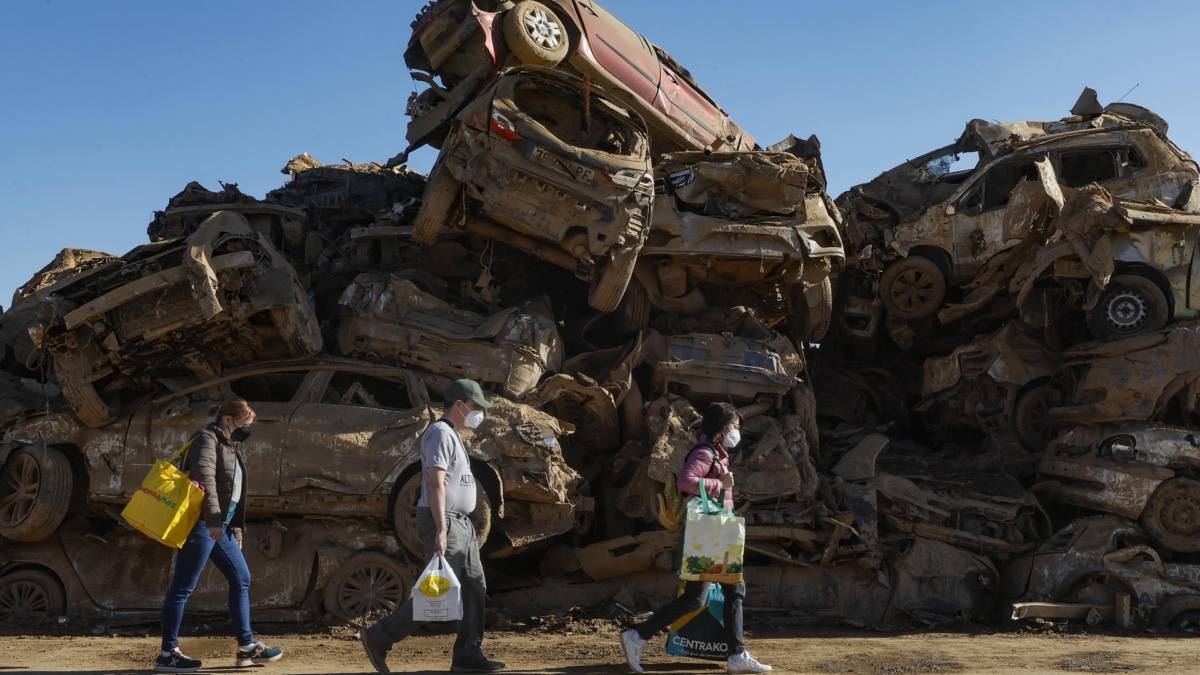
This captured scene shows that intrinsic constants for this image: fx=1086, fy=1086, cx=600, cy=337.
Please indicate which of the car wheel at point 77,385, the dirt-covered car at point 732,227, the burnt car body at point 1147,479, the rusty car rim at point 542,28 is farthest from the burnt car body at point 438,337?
the burnt car body at point 1147,479

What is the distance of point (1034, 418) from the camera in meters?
12.2

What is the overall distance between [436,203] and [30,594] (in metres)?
4.68

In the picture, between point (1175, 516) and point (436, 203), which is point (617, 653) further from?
point (1175, 516)

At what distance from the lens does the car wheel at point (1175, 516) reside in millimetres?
9781

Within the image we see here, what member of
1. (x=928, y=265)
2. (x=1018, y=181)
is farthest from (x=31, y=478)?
(x=1018, y=181)

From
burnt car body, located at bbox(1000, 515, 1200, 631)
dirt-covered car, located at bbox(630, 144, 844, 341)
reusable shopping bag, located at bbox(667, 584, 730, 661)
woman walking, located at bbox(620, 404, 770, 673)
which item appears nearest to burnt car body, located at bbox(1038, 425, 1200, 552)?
burnt car body, located at bbox(1000, 515, 1200, 631)

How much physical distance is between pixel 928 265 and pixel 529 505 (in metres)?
6.54

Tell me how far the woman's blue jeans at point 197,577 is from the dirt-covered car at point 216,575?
2220mm

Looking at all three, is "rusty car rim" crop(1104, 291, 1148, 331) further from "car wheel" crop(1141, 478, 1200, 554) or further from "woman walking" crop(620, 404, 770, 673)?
"woman walking" crop(620, 404, 770, 673)

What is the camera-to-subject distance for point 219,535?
6.17 m

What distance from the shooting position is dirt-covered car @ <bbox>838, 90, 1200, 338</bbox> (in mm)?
12641

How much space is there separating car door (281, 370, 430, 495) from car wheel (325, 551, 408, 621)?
0.56 meters

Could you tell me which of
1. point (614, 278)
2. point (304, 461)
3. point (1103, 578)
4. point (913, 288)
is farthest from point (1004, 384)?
point (304, 461)

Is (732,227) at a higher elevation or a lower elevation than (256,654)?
higher
